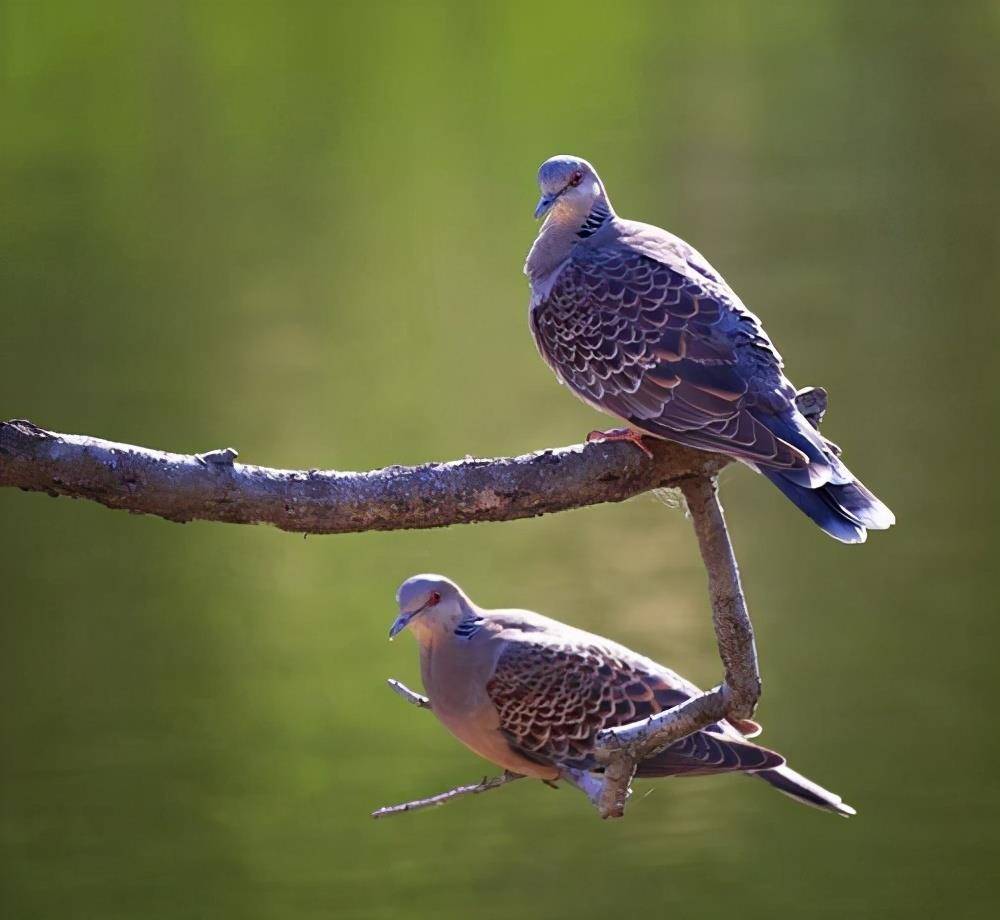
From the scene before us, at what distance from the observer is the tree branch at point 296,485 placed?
2.14 m

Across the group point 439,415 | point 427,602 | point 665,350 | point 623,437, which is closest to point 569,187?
point 665,350

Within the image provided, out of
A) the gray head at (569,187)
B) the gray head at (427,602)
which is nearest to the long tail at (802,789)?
the gray head at (427,602)

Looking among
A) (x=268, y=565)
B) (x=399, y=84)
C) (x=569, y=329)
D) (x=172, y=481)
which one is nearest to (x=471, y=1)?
(x=399, y=84)

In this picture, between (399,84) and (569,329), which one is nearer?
(569,329)

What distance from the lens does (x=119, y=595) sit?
216 inches

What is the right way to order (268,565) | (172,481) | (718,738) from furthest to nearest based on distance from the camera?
(268,565)
(718,738)
(172,481)

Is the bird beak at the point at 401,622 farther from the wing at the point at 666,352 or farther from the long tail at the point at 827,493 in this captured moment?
the long tail at the point at 827,493

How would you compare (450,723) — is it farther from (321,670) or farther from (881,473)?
(881,473)

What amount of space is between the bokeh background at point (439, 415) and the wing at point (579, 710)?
6.88 feet

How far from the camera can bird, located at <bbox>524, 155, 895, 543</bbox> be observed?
93.5 inches

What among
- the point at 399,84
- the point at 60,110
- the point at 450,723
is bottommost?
the point at 450,723

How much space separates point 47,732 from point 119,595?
1.80ft

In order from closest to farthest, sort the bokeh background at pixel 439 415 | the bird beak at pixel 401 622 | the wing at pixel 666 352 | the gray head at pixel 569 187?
the wing at pixel 666 352 < the bird beak at pixel 401 622 < the gray head at pixel 569 187 < the bokeh background at pixel 439 415

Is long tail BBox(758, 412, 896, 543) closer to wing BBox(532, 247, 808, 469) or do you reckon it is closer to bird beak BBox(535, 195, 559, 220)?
wing BBox(532, 247, 808, 469)
